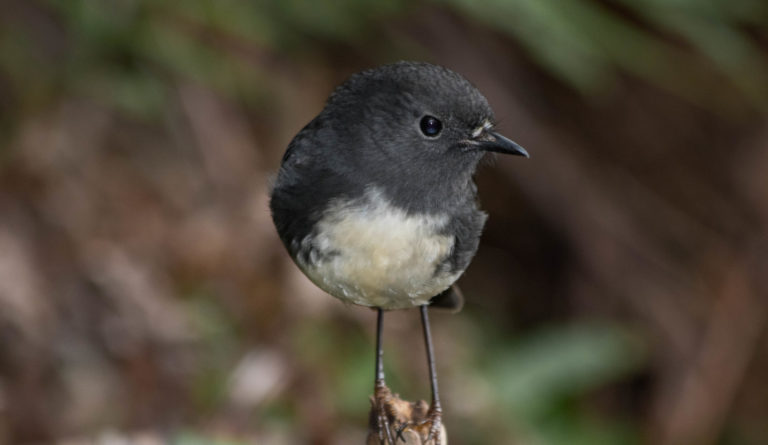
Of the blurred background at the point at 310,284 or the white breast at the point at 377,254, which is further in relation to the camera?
the blurred background at the point at 310,284

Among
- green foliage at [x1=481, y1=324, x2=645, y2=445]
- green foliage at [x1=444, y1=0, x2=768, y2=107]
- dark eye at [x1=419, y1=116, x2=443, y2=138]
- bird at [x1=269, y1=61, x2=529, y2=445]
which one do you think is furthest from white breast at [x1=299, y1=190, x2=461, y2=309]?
green foliage at [x1=481, y1=324, x2=645, y2=445]

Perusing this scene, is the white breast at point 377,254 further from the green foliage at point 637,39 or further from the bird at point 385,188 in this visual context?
the green foliage at point 637,39

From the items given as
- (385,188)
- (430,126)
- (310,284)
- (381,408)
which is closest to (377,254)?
(385,188)

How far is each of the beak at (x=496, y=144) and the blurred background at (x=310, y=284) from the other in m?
1.71

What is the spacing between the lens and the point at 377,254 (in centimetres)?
226

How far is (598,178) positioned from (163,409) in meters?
3.62

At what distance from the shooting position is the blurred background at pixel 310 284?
496 cm

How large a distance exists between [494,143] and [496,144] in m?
0.01

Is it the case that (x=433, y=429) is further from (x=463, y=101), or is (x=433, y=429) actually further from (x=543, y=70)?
(x=543, y=70)

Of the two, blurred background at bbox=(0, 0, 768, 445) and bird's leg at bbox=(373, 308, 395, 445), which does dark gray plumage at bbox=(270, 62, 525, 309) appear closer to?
bird's leg at bbox=(373, 308, 395, 445)

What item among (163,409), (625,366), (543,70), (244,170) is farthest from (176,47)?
(625,366)

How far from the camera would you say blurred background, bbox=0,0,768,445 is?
496 cm

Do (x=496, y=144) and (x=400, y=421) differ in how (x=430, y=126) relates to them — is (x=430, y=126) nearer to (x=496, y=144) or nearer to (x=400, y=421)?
(x=496, y=144)

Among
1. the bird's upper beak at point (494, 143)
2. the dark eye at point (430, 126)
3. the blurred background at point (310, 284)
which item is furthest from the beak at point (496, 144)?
the blurred background at point (310, 284)
